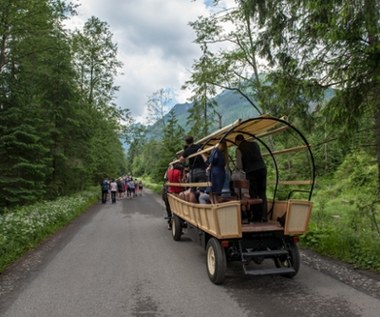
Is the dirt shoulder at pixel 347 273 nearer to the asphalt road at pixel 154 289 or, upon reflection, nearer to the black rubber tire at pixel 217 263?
the asphalt road at pixel 154 289

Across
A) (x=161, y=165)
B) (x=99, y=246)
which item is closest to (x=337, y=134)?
(x=99, y=246)

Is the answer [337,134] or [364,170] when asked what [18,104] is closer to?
[337,134]

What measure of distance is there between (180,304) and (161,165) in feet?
91.5

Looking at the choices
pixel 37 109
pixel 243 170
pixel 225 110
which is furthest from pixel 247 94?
pixel 225 110

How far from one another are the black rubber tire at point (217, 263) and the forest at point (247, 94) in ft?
9.50

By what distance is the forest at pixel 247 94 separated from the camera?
7.40m

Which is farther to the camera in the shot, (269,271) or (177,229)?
(177,229)

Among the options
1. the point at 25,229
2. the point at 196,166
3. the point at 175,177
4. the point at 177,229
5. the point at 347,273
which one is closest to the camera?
the point at 347,273

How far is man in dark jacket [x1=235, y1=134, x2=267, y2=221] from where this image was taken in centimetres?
739

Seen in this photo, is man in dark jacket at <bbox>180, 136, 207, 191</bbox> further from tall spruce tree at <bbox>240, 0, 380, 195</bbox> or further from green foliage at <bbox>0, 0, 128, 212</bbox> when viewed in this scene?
green foliage at <bbox>0, 0, 128, 212</bbox>

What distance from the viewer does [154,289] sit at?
605 cm

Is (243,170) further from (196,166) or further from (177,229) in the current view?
(177,229)

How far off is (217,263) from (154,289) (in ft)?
3.68

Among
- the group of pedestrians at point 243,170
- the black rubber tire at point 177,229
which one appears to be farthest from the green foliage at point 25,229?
the group of pedestrians at point 243,170
